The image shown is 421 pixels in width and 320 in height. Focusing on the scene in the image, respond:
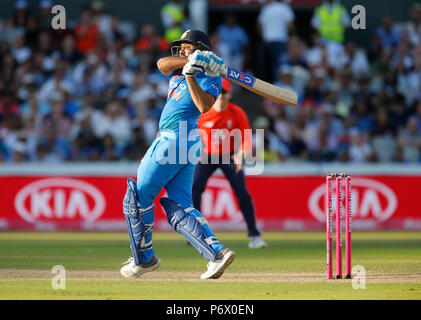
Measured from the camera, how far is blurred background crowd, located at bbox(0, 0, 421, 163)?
50.3ft

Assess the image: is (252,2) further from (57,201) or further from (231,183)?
(231,183)

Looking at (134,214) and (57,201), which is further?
(57,201)

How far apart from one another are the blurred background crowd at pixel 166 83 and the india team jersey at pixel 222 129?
4.16 m

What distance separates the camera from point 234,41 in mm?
17625

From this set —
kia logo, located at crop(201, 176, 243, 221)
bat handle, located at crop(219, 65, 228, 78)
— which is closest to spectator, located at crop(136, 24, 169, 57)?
kia logo, located at crop(201, 176, 243, 221)

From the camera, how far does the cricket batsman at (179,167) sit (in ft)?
22.7

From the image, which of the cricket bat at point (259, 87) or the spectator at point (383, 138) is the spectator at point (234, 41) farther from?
the cricket bat at point (259, 87)

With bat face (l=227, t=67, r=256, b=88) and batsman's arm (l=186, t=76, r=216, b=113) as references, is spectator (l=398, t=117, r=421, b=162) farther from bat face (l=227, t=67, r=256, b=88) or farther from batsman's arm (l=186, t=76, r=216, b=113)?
batsman's arm (l=186, t=76, r=216, b=113)

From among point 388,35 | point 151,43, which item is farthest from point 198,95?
point 388,35

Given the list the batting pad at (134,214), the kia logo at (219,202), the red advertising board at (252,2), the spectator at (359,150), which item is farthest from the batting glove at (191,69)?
the red advertising board at (252,2)

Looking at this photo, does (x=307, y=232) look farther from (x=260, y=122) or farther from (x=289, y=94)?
(x=289, y=94)

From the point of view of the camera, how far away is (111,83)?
16.8 meters

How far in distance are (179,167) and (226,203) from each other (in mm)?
7210
